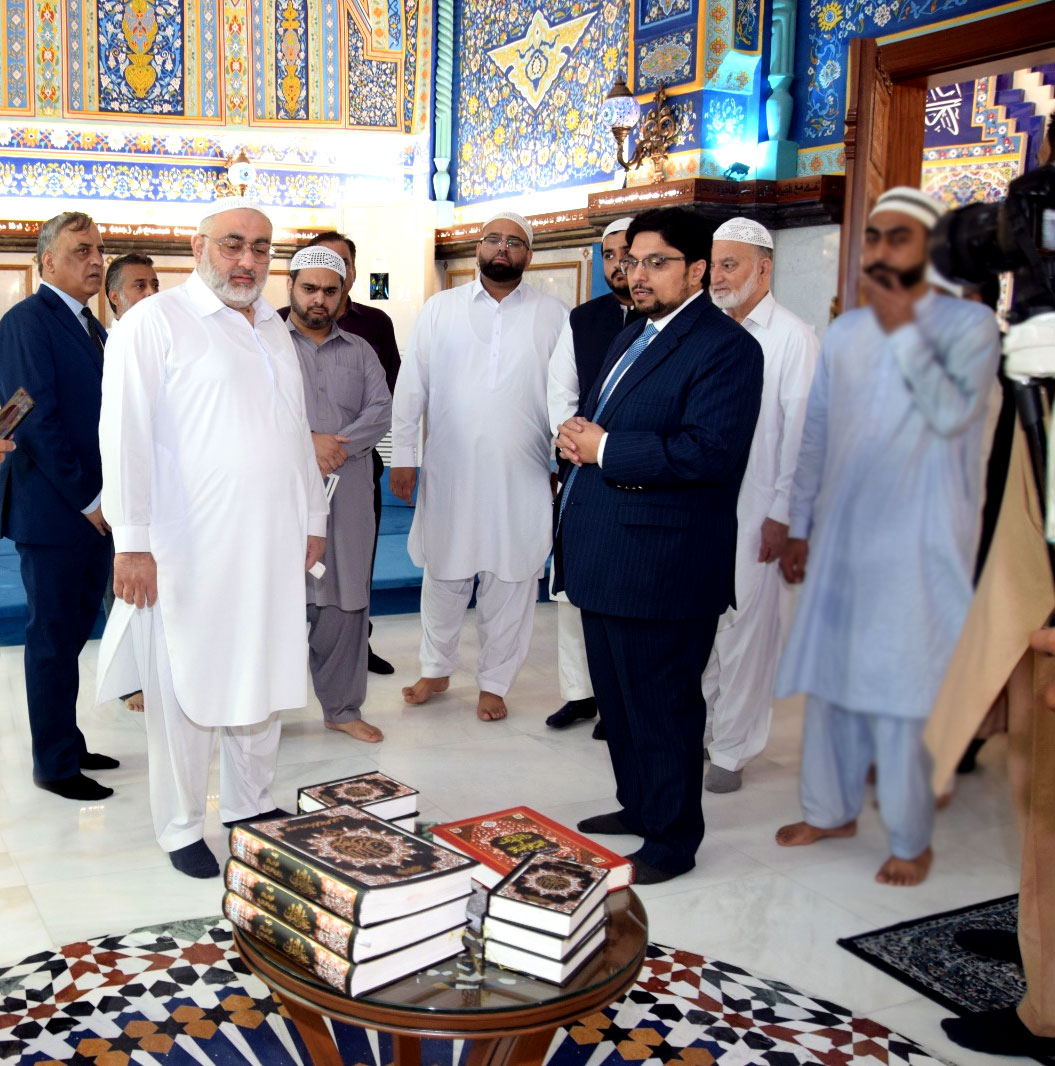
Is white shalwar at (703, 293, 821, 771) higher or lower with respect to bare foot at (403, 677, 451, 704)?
higher

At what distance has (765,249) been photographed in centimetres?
109

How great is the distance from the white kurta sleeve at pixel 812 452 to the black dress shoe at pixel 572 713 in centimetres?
332

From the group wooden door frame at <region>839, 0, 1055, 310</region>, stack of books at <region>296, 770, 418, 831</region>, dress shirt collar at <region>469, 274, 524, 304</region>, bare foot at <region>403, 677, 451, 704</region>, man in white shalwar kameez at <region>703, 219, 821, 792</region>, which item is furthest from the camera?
bare foot at <region>403, 677, 451, 704</region>

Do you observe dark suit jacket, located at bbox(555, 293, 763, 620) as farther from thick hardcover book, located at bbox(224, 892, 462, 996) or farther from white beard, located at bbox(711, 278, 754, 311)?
thick hardcover book, located at bbox(224, 892, 462, 996)

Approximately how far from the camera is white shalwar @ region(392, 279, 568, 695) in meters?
3.70

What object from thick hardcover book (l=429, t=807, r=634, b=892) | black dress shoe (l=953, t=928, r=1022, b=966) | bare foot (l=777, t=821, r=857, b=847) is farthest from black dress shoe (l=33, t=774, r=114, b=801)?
bare foot (l=777, t=821, r=857, b=847)

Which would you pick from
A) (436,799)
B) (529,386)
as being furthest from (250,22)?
(436,799)

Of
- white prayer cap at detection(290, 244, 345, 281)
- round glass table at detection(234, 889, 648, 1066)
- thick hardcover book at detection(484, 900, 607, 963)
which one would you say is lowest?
round glass table at detection(234, 889, 648, 1066)

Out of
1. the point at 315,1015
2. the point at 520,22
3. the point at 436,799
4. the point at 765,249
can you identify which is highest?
the point at 520,22

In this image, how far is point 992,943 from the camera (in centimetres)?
236

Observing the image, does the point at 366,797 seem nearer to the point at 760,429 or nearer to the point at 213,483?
the point at 213,483

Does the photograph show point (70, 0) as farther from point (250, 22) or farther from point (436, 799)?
point (436, 799)

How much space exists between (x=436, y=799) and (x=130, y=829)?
746mm

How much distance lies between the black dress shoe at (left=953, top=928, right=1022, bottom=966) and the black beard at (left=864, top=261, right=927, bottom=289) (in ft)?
7.16
